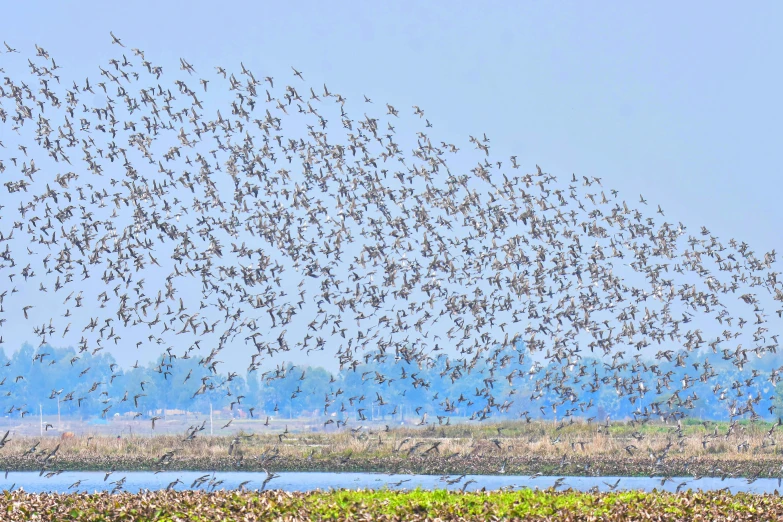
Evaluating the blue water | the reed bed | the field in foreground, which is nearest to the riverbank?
the reed bed

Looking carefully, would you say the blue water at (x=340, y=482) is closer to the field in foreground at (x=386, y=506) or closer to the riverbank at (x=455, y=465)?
the riverbank at (x=455, y=465)

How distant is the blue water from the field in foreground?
725 inches

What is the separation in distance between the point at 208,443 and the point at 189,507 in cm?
4622

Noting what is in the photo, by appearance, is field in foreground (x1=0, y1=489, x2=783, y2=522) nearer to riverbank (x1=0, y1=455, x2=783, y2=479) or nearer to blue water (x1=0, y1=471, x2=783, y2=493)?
blue water (x1=0, y1=471, x2=783, y2=493)

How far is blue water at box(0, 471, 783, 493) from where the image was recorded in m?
53.0

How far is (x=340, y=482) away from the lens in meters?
55.3

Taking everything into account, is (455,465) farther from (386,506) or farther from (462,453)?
(386,506)

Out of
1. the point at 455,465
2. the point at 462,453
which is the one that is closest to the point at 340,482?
the point at 455,465

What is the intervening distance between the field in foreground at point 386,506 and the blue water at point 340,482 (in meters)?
18.4

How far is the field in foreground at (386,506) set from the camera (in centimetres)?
2905

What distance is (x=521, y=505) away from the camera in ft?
98.5

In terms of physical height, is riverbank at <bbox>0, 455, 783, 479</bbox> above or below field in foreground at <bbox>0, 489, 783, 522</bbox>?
below

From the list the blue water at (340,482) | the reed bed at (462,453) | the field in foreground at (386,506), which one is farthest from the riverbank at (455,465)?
the field in foreground at (386,506)

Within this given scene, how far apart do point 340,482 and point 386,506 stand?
25.5m
